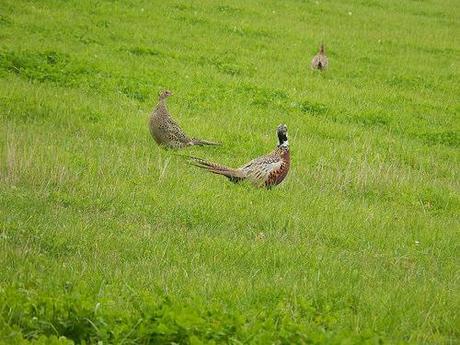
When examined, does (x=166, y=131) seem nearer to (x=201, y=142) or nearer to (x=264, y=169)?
(x=201, y=142)

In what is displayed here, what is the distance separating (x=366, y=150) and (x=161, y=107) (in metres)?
3.93

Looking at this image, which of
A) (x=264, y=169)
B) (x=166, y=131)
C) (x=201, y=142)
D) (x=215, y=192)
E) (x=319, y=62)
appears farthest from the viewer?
(x=319, y=62)

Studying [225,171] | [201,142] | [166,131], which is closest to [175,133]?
[166,131]

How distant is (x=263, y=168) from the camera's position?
1120 centimetres

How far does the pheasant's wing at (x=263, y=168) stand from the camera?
11.2 meters

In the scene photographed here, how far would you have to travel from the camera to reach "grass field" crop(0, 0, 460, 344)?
6277 millimetres

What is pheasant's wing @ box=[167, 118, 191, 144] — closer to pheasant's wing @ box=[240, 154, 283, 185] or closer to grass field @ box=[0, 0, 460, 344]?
grass field @ box=[0, 0, 460, 344]

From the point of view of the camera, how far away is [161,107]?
13.5 metres

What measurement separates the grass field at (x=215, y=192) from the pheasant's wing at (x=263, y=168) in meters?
0.31

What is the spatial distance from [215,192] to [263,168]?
0.99 meters

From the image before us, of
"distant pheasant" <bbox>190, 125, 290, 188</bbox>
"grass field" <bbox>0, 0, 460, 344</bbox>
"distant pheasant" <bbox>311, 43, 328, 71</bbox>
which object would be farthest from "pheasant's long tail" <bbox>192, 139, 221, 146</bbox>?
"distant pheasant" <bbox>311, 43, 328, 71</bbox>

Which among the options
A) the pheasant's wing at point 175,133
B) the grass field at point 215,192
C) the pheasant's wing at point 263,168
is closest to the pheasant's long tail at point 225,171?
the pheasant's wing at point 263,168

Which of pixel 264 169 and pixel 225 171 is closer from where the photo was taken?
pixel 264 169

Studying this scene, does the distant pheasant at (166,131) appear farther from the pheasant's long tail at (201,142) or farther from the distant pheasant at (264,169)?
the distant pheasant at (264,169)
